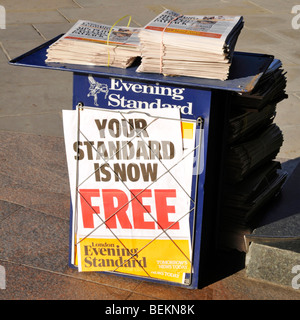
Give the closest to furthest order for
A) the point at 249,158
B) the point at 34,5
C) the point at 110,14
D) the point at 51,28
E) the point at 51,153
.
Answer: the point at 249,158, the point at 51,153, the point at 51,28, the point at 110,14, the point at 34,5

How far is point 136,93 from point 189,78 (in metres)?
0.37

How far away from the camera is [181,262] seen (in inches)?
155

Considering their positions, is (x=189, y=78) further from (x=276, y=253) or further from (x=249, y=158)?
(x=276, y=253)

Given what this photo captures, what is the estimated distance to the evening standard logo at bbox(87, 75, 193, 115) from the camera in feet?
11.9

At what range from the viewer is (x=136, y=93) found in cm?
370

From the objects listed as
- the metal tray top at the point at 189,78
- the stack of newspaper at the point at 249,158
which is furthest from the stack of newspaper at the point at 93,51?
the stack of newspaper at the point at 249,158

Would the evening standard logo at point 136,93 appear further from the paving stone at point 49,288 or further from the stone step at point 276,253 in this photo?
the paving stone at point 49,288

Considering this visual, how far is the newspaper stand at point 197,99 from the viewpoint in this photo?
3.56 m

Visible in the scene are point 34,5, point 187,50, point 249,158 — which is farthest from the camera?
point 34,5

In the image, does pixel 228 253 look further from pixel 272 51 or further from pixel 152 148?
pixel 272 51

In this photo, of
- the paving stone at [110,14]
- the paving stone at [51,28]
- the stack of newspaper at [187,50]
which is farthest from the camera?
the paving stone at [110,14]

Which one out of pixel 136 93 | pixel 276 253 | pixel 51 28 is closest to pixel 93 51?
pixel 136 93
